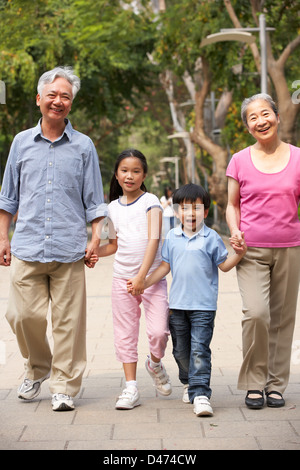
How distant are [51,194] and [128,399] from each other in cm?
127

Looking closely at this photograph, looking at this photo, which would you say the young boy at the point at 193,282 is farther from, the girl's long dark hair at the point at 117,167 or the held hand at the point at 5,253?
the held hand at the point at 5,253

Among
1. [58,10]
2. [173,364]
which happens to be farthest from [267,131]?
[58,10]

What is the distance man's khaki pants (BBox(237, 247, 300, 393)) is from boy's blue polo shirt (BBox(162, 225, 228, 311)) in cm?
18

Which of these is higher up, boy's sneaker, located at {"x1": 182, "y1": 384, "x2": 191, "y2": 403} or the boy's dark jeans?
the boy's dark jeans

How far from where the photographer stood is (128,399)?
16.4ft

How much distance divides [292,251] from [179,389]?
1.22 metres

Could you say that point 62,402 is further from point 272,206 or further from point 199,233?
point 272,206

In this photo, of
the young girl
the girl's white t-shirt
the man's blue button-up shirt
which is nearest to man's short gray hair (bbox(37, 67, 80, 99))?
the man's blue button-up shirt

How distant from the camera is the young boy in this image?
16.2 ft

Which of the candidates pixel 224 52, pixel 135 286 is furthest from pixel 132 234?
pixel 224 52

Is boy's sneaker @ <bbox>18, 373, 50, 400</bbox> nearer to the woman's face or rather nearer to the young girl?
the young girl

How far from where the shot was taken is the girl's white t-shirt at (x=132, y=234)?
5.09 m

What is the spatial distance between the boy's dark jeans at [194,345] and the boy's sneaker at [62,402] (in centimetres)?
68

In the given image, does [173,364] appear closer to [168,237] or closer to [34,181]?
[168,237]
